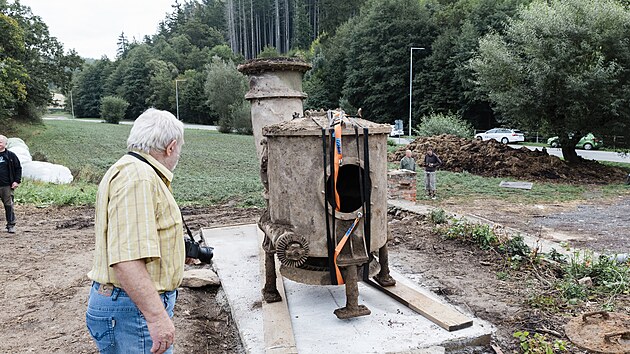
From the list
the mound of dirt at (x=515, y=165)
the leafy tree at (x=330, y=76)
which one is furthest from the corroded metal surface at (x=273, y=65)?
the leafy tree at (x=330, y=76)

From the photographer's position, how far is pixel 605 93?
1744 centimetres

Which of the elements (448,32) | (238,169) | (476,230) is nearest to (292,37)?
(448,32)

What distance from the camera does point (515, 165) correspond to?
59.5ft

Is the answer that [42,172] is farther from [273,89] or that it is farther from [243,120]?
[243,120]

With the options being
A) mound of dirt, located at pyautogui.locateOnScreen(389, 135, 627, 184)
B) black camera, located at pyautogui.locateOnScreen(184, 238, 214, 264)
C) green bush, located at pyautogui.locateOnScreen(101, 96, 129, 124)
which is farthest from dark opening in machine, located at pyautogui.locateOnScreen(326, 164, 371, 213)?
green bush, located at pyautogui.locateOnScreen(101, 96, 129, 124)

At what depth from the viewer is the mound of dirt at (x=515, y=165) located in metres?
17.6

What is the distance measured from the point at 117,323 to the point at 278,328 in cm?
202

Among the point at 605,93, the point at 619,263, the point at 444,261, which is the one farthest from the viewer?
the point at 605,93

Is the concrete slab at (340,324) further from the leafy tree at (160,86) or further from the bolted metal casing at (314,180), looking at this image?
the leafy tree at (160,86)

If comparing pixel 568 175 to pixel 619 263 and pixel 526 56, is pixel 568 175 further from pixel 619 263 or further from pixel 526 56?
pixel 619 263

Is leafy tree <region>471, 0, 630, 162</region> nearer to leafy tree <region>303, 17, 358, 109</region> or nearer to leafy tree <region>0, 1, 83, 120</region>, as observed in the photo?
leafy tree <region>0, 1, 83, 120</region>

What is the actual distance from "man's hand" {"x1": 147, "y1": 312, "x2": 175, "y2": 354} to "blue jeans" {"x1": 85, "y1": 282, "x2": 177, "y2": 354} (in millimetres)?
135

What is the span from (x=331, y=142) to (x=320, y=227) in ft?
2.64

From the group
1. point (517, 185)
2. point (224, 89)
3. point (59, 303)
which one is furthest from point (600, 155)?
point (224, 89)
